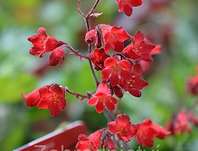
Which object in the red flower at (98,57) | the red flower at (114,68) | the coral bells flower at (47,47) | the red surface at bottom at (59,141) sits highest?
the coral bells flower at (47,47)

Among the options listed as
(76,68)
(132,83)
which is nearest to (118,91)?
(132,83)

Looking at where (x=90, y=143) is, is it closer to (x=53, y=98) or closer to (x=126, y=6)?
(x=53, y=98)

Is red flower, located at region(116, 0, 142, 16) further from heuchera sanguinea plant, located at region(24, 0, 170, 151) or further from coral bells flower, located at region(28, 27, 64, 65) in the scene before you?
coral bells flower, located at region(28, 27, 64, 65)

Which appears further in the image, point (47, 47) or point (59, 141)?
point (59, 141)

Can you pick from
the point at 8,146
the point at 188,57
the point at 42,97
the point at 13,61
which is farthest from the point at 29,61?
the point at 42,97

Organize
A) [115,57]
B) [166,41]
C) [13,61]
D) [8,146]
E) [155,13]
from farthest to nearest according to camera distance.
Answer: [155,13], [166,41], [13,61], [8,146], [115,57]

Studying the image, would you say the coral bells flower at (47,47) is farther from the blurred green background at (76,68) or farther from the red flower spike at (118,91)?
the blurred green background at (76,68)

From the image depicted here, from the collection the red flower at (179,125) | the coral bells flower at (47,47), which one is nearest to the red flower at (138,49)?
the coral bells flower at (47,47)

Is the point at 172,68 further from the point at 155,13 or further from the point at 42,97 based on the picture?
the point at 42,97
